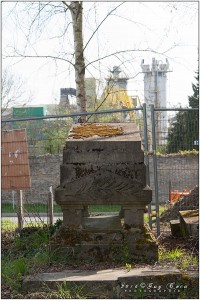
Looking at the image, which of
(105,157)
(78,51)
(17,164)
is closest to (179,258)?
(105,157)

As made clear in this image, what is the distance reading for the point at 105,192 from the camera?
6.98 metres

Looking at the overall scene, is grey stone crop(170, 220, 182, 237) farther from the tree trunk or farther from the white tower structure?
the tree trunk

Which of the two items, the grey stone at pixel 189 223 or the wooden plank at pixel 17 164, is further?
the wooden plank at pixel 17 164

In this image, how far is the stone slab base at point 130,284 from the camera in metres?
5.66

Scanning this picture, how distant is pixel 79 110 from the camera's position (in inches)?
436

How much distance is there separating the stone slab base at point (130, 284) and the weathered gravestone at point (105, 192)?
1041 mm

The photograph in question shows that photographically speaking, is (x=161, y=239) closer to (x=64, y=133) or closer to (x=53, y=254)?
(x=53, y=254)

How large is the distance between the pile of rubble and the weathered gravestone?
3745 millimetres

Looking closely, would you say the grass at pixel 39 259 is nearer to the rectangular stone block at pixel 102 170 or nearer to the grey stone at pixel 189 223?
the grey stone at pixel 189 223

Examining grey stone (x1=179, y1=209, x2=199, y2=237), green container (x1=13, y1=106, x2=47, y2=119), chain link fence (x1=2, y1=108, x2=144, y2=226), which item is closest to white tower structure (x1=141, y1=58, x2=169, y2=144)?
chain link fence (x1=2, y1=108, x2=144, y2=226)

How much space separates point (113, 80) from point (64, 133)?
11.3 ft

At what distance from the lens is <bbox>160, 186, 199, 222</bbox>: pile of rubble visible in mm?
10758

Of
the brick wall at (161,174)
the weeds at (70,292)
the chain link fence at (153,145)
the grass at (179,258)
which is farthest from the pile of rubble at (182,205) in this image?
the weeds at (70,292)

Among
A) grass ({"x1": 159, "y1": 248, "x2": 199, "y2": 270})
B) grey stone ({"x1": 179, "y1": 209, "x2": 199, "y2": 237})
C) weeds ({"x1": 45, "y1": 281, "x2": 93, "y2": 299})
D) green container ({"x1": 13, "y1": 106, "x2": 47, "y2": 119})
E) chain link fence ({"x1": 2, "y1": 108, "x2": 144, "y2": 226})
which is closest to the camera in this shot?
weeds ({"x1": 45, "y1": 281, "x2": 93, "y2": 299})
